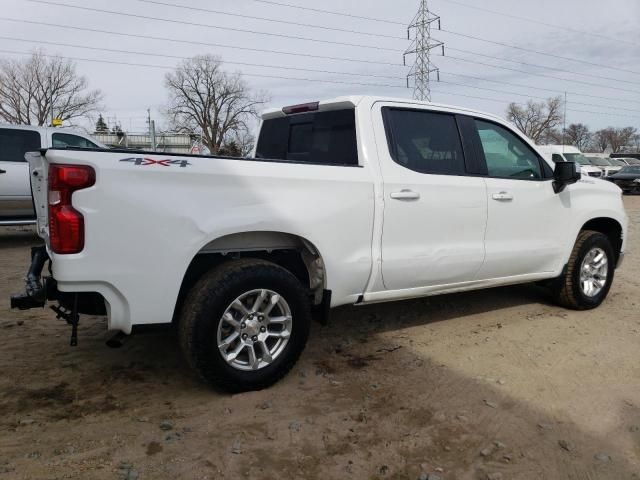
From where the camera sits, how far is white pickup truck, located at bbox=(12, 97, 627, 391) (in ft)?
9.40

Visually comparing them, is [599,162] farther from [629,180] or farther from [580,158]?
[629,180]

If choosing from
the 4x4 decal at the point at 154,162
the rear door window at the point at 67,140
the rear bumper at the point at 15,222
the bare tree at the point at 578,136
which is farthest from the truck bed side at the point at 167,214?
the bare tree at the point at 578,136

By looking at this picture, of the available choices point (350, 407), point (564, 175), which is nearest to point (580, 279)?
point (564, 175)

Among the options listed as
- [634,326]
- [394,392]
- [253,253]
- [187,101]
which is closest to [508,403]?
[394,392]

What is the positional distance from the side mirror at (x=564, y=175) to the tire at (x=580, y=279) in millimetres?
683

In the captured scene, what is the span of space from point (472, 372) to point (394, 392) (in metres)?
0.69

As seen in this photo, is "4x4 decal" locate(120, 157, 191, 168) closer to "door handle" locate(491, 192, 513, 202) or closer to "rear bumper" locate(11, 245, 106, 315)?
"rear bumper" locate(11, 245, 106, 315)

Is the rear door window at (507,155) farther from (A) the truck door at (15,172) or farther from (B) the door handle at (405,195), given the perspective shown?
(A) the truck door at (15,172)

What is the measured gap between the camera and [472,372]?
380 centimetres

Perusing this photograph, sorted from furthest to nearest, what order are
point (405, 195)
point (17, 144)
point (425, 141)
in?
point (17, 144), point (425, 141), point (405, 195)

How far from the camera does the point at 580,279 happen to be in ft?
17.2

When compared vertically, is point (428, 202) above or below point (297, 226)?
above

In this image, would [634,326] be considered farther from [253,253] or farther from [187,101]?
[187,101]

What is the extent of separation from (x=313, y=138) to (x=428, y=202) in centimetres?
111
